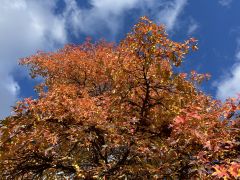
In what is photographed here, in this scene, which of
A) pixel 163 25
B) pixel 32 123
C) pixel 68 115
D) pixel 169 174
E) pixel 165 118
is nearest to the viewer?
pixel 169 174

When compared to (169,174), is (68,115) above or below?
above

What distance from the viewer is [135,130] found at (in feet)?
39.7

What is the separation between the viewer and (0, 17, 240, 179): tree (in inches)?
374

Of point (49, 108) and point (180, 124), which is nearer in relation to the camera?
point (180, 124)

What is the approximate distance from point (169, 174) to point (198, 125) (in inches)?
59.6

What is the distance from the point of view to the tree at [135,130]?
949 cm

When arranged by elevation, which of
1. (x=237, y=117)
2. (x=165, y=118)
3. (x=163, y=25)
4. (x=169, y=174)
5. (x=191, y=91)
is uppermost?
(x=163, y=25)

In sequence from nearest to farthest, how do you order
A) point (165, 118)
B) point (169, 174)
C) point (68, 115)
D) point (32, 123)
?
point (169, 174) < point (32, 123) < point (68, 115) < point (165, 118)

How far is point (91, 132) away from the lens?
1089cm

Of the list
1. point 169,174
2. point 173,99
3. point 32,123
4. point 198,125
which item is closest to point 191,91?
point 173,99

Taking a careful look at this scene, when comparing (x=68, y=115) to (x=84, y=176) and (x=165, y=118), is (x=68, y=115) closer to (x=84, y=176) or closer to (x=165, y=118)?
(x=84, y=176)

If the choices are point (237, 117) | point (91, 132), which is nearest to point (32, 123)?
point (91, 132)

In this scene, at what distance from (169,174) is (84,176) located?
3148 millimetres

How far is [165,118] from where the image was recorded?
43.9ft
